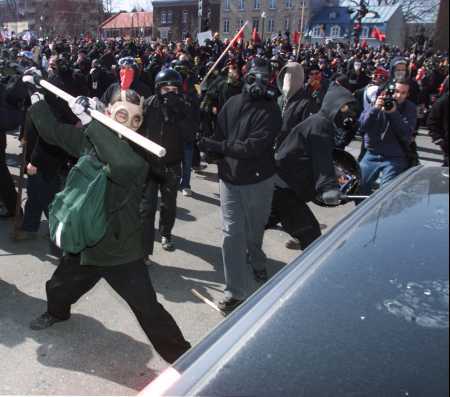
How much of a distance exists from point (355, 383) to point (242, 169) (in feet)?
8.06

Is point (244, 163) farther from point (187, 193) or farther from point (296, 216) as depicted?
point (187, 193)

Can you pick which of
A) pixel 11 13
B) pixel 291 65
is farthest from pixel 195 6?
pixel 291 65

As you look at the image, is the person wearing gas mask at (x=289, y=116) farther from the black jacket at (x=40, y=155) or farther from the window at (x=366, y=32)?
the window at (x=366, y=32)

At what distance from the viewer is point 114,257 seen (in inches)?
112

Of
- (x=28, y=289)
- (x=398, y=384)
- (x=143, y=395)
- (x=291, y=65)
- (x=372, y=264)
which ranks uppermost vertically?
(x=291, y=65)

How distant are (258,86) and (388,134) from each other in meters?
1.98

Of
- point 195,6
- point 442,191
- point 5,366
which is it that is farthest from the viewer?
point 195,6

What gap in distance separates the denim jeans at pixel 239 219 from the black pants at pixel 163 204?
2.12 ft

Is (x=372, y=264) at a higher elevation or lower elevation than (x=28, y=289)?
higher

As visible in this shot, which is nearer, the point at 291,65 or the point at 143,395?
the point at 143,395

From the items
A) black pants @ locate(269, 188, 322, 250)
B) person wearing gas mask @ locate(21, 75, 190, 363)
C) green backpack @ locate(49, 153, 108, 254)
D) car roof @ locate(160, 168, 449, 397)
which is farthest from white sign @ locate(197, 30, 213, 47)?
car roof @ locate(160, 168, 449, 397)

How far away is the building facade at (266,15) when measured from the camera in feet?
226

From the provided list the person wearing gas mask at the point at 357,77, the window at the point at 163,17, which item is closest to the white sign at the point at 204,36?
the person wearing gas mask at the point at 357,77

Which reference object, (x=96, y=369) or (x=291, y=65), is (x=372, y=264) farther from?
(x=291, y=65)
